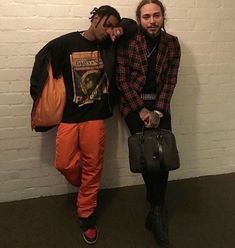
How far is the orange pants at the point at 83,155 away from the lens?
2.20 meters

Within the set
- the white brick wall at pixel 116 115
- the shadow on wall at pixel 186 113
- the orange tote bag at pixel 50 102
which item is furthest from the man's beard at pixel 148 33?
the orange tote bag at pixel 50 102

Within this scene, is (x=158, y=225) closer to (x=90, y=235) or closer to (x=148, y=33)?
(x=90, y=235)

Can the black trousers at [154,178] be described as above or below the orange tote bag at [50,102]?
below

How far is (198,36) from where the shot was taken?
264cm

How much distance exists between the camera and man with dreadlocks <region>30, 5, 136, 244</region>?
2113 mm

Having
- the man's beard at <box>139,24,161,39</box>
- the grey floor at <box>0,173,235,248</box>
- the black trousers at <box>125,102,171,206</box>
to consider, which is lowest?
the grey floor at <box>0,173,235,248</box>

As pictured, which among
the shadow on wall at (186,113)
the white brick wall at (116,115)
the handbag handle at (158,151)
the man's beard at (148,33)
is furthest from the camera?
the shadow on wall at (186,113)

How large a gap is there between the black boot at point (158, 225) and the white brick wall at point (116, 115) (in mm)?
631

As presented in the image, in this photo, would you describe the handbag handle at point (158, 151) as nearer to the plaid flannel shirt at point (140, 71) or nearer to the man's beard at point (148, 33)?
the plaid flannel shirt at point (140, 71)

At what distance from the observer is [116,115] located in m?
2.68

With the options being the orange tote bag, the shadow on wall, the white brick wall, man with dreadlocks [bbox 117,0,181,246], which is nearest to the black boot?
man with dreadlocks [bbox 117,0,181,246]

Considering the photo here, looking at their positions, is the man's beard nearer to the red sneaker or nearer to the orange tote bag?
the orange tote bag

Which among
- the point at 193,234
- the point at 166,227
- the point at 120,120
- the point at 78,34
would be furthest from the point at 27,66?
the point at 193,234

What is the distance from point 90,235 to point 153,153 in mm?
667
